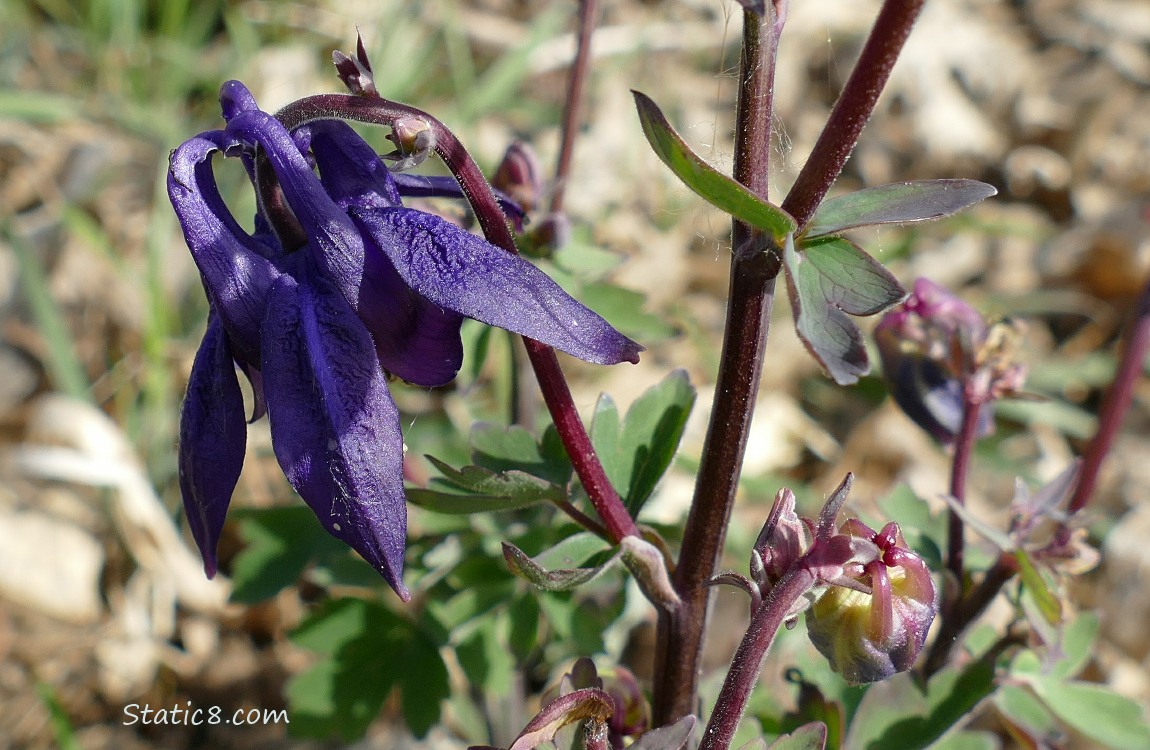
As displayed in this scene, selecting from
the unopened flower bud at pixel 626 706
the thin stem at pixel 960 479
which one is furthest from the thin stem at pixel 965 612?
the unopened flower bud at pixel 626 706

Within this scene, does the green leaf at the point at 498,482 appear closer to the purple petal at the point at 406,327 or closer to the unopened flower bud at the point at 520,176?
the purple petal at the point at 406,327

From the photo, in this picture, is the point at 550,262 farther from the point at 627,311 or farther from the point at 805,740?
the point at 805,740

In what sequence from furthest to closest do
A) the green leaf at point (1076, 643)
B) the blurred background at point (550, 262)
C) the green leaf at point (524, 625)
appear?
the blurred background at point (550, 262)
the green leaf at point (524, 625)
the green leaf at point (1076, 643)

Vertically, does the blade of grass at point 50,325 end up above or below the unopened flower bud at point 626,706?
below

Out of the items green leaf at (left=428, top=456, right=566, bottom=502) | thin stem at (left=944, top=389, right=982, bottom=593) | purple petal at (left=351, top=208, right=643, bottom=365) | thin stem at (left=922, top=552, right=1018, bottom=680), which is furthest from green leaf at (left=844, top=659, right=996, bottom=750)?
purple petal at (left=351, top=208, right=643, bottom=365)

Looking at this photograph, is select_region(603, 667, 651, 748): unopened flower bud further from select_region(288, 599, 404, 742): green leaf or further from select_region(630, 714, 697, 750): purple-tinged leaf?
select_region(288, 599, 404, 742): green leaf
